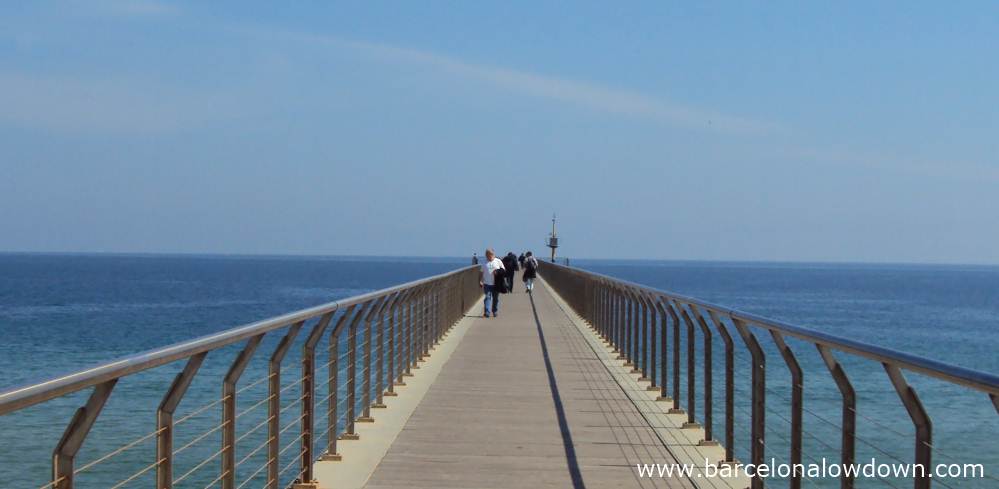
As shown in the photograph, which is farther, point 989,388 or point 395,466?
point 395,466

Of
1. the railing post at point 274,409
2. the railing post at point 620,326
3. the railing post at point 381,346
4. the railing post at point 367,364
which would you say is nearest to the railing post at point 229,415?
the railing post at point 274,409

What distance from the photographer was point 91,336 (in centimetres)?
4406

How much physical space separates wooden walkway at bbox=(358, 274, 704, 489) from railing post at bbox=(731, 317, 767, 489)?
504 mm

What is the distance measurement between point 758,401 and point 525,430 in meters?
2.36

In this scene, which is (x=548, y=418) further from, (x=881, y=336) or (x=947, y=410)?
(x=881, y=336)

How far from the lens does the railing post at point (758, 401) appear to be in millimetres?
6027

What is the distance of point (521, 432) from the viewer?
8164 millimetres

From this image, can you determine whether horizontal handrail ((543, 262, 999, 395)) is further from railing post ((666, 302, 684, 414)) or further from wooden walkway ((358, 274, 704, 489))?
railing post ((666, 302, 684, 414))

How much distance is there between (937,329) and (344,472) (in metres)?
57.3

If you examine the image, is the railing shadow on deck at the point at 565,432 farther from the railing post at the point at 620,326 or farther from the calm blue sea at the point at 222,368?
the calm blue sea at the point at 222,368

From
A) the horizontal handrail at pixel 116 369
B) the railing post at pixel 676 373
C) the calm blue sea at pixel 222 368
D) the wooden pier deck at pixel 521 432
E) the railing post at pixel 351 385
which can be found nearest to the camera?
the horizontal handrail at pixel 116 369

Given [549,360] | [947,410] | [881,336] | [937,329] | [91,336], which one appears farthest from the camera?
[937,329]

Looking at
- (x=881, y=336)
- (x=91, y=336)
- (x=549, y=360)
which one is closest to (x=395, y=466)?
(x=549, y=360)

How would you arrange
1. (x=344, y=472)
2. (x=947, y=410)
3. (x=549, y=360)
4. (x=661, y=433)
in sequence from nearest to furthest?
(x=344, y=472), (x=661, y=433), (x=549, y=360), (x=947, y=410)
